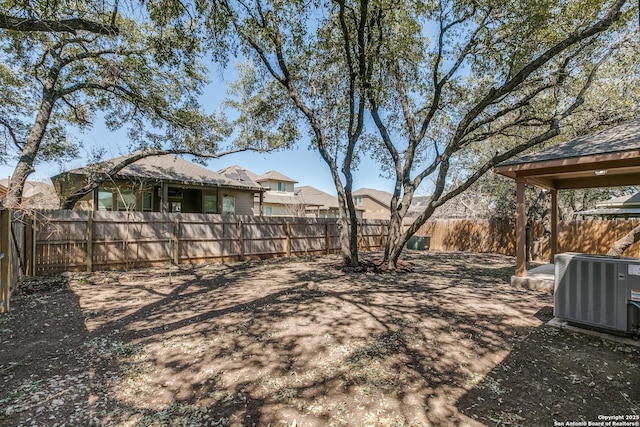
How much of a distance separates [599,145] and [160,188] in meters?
14.4

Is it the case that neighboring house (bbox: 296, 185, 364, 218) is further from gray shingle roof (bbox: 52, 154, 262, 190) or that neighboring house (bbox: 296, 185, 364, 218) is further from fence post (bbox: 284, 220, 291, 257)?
fence post (bbox: 284, 220, 291, 257)

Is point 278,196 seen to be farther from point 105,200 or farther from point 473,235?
point 473,235

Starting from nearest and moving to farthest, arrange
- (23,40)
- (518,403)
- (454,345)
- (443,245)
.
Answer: (518,403), (454,345), (23,40), (443,245)

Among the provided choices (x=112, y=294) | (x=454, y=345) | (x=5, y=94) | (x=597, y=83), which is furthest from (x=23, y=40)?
(x=597, y=83)

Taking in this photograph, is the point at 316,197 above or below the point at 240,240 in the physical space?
above

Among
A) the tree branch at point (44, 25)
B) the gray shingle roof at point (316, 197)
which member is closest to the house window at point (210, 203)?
the tree branch at point (44, 25)

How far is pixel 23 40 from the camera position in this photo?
25.8 feet

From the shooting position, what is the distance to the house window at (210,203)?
15.1m

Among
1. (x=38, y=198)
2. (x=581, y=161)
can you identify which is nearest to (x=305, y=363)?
(x=581, y=161)

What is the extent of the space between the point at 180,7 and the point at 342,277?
6561mm

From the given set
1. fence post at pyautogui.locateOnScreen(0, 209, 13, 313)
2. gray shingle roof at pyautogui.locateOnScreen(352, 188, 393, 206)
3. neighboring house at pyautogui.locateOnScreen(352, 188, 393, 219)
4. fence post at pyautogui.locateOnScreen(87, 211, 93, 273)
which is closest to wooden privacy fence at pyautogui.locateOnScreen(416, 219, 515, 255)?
Result: fence post at pyautogui.locateOnScreen(87, 211, 93, 273)

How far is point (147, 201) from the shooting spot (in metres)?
13.7

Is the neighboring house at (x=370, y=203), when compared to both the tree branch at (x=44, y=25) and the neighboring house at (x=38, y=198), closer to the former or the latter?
the neighboring house at (x=38, y=198)

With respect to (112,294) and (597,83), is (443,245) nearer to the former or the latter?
(597,83)
